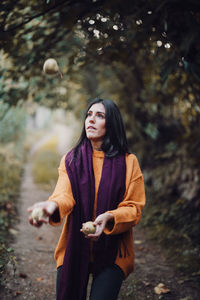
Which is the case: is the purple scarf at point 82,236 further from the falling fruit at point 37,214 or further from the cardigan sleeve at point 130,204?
the falling fruit at point 37,214

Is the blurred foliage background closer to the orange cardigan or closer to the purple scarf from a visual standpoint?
the orange cardigan

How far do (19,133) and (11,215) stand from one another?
743 centimetres

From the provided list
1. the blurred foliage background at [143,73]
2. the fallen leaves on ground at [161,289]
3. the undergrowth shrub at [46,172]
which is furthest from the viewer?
the undergrowth shrub at [46,172]

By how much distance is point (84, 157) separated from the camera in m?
2.06

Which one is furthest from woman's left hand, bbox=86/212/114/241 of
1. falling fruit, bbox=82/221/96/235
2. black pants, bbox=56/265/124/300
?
black pants, bbox=56/265/124/300

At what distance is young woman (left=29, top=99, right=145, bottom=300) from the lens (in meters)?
1.89

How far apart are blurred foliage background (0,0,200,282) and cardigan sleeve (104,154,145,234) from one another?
85 centimetres

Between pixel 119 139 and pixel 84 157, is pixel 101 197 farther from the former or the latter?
pixel 119 139

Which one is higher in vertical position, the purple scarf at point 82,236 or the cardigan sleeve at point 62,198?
the cardigan sleeve at point 62,198

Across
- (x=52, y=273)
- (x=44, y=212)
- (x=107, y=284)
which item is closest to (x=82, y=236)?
(x=107, y=284)

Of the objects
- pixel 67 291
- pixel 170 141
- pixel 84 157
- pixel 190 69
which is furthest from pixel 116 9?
pixel 170 141

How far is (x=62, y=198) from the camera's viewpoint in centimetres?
182

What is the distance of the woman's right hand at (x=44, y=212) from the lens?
152cm

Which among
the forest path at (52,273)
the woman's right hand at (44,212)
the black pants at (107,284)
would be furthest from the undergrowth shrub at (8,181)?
the woman's right hand at (44,212)
